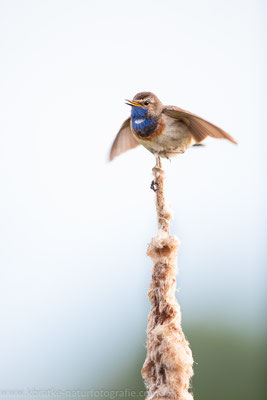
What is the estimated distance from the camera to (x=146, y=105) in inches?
130

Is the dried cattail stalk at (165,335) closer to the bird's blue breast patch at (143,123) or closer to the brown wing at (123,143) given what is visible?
the bird's blue breast patch at (143,123)

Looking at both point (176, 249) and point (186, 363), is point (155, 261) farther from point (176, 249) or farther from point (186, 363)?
point (186, 363)

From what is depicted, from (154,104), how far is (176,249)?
5.08 feet

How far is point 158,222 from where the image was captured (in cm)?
206

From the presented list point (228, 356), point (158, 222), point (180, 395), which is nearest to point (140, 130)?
point (158, 222)

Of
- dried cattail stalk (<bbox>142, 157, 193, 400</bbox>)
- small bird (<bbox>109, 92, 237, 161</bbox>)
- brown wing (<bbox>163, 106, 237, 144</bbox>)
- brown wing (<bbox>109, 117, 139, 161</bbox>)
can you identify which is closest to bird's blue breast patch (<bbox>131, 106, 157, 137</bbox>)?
small bird (<bbox>109, 92, 237, 161</bbox>)

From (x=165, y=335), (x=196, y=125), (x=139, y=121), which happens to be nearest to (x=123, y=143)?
(x=139, y=121)

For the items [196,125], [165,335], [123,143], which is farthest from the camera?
[123,143]

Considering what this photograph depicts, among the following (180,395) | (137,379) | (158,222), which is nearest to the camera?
(180,395)

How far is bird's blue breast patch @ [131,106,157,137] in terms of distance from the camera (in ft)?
10.8

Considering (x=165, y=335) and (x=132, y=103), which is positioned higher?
(x=132, y=103)

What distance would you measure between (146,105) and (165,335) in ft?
5.83

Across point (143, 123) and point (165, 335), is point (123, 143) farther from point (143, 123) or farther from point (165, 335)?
point (165, 335)

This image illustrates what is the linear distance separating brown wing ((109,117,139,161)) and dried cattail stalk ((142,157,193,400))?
184 centimetres
